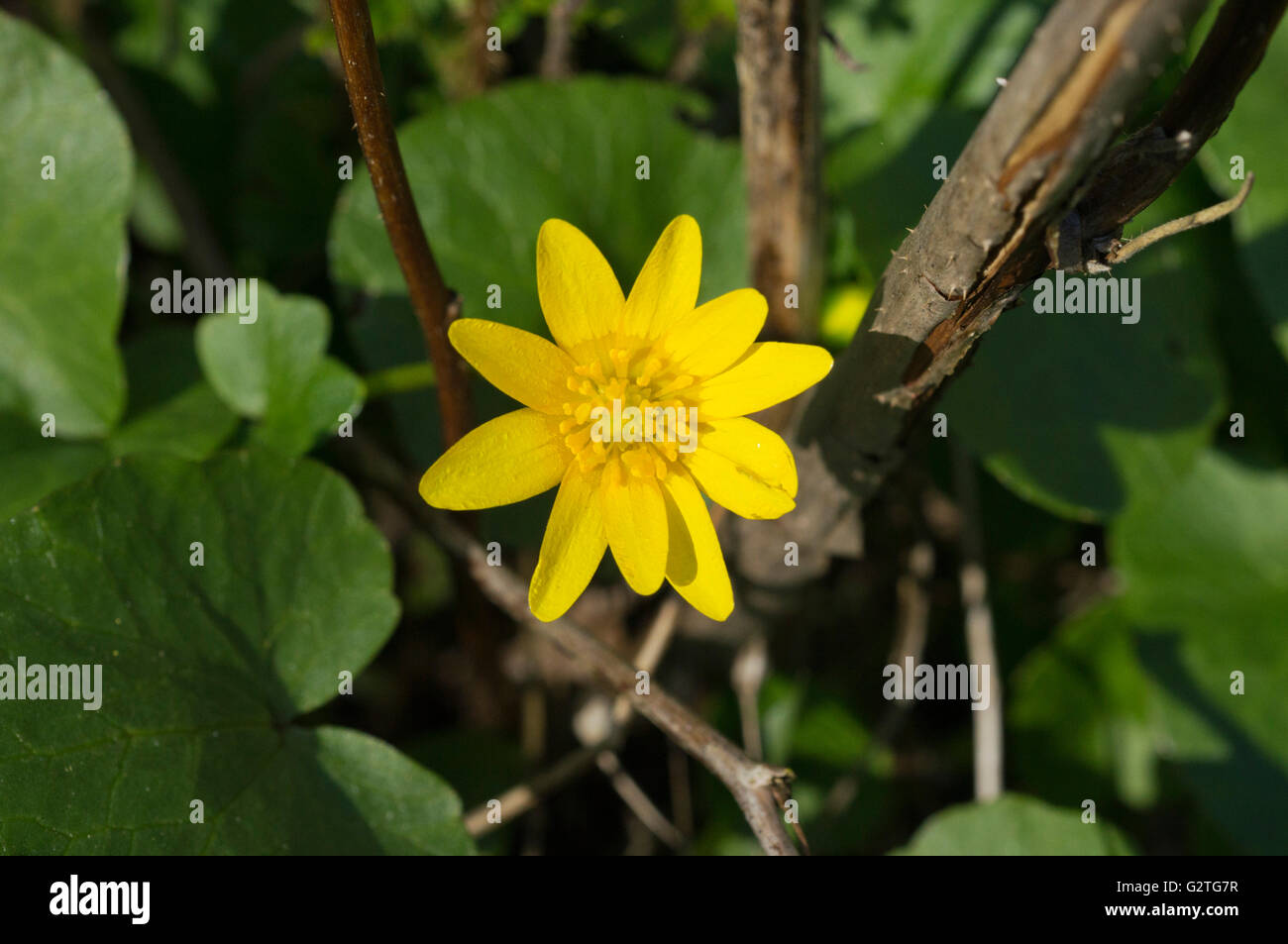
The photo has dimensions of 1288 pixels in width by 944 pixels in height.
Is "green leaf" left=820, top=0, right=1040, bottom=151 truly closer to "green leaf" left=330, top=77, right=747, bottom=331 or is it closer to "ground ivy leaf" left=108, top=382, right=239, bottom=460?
"green leaf" left=330, top=77, right=747, bottom=331

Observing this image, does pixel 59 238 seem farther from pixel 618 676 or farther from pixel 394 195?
pixel 618 676

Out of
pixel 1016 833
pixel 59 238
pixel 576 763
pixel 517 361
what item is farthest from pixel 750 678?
pixel 59 238

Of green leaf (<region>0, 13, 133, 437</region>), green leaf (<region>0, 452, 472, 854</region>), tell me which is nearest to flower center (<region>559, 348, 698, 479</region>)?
green leaf (<region>0, 452, 472, 854</region>)

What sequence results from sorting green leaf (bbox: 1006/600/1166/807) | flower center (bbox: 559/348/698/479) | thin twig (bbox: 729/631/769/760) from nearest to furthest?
1. flower center (bbox: 559/348/698/479)
2. thin twig (bbox: 729/631/769/760)
3. green leaf (bbox: 1006/600/1166/807)

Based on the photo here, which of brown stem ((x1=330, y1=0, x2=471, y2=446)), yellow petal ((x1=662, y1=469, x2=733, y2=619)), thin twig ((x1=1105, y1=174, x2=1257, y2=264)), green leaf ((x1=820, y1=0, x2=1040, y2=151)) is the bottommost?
yellow petal ((x1=662, y1=469, x2=733, y2=619))

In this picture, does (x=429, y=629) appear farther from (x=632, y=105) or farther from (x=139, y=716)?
(x=632, y=105)
